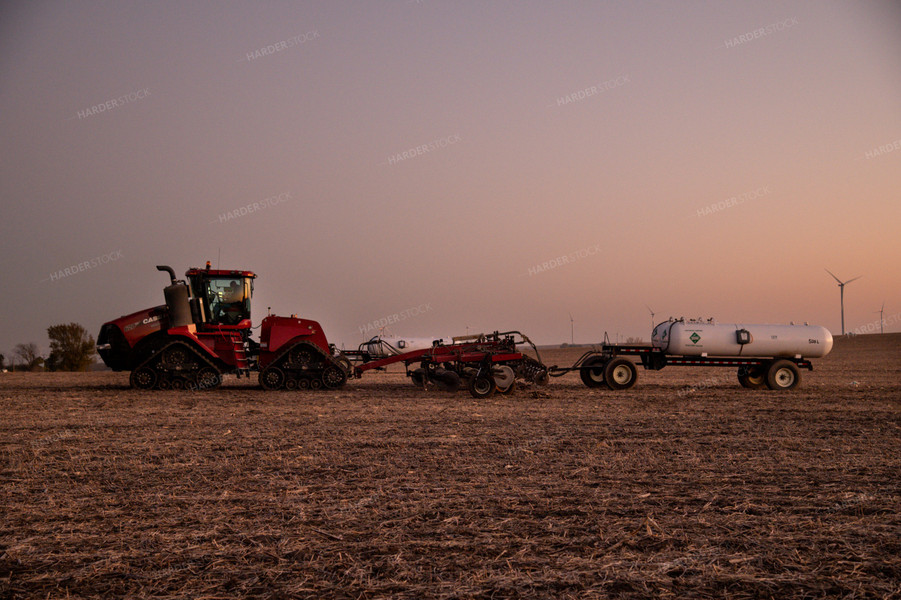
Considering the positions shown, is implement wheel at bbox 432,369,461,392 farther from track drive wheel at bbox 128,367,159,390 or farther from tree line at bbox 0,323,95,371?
tree line at bbox 0,323,95,371

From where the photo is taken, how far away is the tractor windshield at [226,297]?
66.3 feet

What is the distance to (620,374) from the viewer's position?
20.5 metres

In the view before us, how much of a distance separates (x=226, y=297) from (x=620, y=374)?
12.6 m

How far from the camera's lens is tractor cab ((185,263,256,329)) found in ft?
66.1

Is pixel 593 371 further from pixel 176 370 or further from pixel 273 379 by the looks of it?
pixel 176 370

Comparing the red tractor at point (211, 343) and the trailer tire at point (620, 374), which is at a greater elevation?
the red tractor at point (211, 343)

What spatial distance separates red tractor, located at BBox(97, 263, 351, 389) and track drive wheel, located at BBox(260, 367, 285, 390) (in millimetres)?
31

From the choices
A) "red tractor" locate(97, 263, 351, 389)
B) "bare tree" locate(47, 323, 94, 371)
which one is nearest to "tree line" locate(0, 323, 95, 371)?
"bare tree" locate(47, 323, 94, 371)

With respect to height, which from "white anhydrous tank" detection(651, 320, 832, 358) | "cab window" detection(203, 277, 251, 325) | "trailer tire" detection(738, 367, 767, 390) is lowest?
"trailer tire" detection(738, 367, 767, 390)

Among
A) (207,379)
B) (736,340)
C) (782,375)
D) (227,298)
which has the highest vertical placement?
(227,298)

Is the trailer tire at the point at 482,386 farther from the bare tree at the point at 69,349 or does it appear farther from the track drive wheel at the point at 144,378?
the bare tree at the point at 69,349

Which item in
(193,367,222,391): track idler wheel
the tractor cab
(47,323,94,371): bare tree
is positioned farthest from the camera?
(47,323,94,371): bare tree

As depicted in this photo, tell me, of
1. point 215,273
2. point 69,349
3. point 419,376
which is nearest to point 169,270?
point 215,273

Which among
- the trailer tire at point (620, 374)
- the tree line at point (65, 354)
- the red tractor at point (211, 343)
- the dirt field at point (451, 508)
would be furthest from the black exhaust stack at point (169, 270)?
the tree line at point (65, 354)
